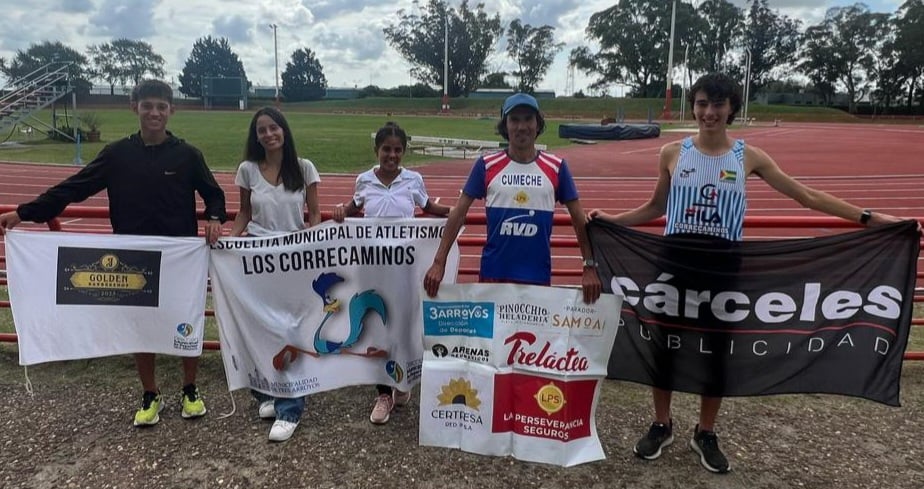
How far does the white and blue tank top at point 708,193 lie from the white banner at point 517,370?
553 mm

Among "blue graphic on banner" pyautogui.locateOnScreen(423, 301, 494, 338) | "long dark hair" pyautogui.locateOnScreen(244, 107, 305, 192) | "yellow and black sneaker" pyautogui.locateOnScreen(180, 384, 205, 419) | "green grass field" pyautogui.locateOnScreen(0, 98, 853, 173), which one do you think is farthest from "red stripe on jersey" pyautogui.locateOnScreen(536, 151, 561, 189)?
"green grass field" pyautogui.locateOnScreen(0, 98, 853, 173)

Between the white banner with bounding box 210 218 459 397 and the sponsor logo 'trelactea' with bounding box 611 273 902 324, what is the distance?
1287 mm

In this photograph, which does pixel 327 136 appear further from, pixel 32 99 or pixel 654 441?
pixel 654 441

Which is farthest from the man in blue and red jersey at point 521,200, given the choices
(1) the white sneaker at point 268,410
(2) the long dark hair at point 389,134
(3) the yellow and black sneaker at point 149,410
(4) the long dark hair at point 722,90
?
(3) the yellow and black sneaker at point 149,410

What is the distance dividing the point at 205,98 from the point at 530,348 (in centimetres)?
8285

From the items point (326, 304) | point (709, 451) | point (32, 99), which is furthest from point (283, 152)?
point (32, 99)

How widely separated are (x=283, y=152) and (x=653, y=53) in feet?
276

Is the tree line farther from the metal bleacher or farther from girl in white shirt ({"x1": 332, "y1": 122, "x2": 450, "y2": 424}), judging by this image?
girl in white shirt ({"x1": 332, "y1": 122, "x2": 450, "y2": 424})

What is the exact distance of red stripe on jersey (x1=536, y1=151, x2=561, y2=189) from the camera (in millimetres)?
3127

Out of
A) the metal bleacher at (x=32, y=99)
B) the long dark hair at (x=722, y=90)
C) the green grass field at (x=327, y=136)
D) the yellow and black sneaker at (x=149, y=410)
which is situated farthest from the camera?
the metal bleacher at (x=32, y=99)

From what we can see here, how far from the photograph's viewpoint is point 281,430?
3445 mm

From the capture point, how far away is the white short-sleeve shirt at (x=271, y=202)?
3496 millimetres

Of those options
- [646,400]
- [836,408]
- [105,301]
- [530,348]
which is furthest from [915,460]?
[105,301]

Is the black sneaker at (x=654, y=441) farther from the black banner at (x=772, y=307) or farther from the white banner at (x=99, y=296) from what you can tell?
the white banner at (x=99, y=296)
